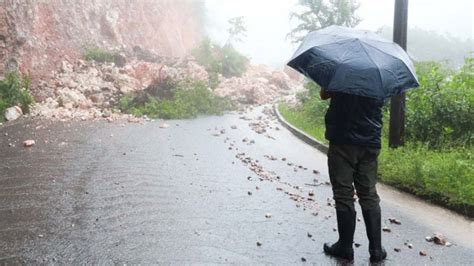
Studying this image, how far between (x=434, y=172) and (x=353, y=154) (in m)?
3.55

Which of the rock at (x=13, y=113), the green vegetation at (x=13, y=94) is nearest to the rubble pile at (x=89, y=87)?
the green vegetation at (x=13, y=94)

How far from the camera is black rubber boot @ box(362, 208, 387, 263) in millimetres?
3963

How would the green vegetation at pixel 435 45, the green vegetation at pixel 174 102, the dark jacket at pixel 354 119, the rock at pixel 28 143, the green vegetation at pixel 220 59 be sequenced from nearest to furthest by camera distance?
the dark jacket at pixel 354 119 < the rock at pixel 28 143 < the green vegetation at pixel 174 102 < the green vegetation at pixel 220 59 < the green vegetation at pixel 435 45

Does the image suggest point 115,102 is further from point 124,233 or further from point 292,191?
point 124,233

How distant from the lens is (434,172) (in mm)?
6652

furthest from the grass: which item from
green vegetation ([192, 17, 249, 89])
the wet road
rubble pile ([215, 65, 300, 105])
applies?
green vegetation ([192, 17, 249, 89])

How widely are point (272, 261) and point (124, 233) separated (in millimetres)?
1699

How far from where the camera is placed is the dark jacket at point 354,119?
3748 millimetres

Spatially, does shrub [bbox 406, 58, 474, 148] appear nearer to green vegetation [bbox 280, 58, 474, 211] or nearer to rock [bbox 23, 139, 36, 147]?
green vegetation [bbox 280, 58, 474, 211]

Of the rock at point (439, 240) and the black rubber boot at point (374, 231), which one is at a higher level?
the black rubber boot at point (374, 231)

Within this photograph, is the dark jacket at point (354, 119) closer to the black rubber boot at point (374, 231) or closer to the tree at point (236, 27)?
the black rubber boot at point (374, 231)

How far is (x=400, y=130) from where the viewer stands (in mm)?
7961

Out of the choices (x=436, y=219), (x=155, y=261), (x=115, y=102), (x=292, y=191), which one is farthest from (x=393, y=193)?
(x=115, y=102)

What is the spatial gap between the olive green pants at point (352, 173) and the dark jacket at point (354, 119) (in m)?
0.08
